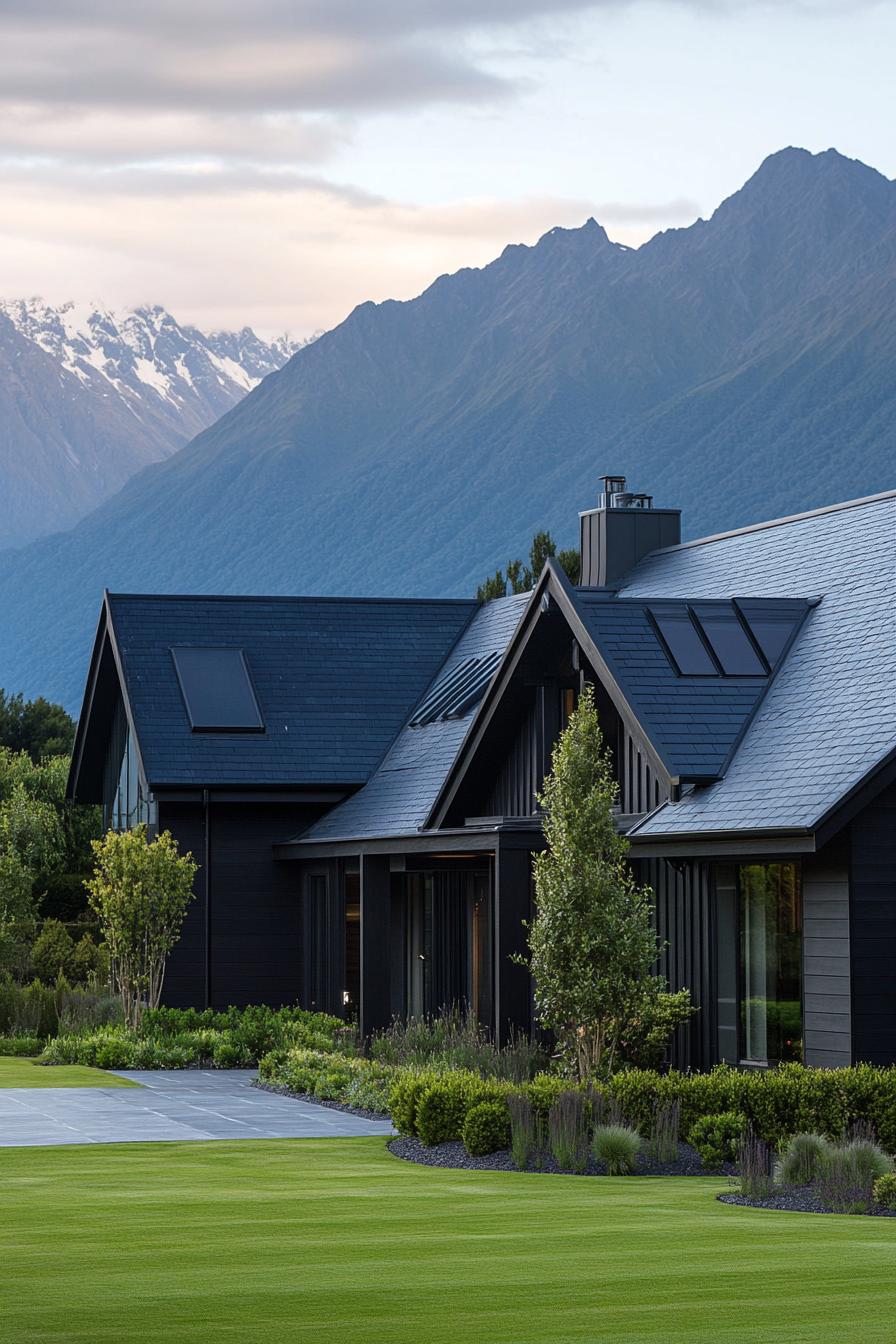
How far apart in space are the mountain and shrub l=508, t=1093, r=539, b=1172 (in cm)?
12546

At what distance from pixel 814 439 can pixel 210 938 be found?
124577 mm

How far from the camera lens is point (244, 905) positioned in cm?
3055

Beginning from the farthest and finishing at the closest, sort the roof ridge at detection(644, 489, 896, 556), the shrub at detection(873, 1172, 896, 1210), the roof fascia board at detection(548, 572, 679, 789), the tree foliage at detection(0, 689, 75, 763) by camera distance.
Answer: the tree foliage at detection(0, 689, 75, 763) < the roof ridge at detection(644, 489, 896, 556) < the roof fascia board at detection(548, 572, 679, 789) < the shrub at detection(873, 1172, 896, 1210)

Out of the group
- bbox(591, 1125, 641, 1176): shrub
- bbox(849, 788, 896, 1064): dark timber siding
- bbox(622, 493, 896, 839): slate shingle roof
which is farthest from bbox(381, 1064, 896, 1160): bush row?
bbox(622, 493, 896, 839): slate shingle roof

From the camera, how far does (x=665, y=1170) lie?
15.2 m

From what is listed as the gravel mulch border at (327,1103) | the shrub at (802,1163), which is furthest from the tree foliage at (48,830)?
the shrub at (802,1163)

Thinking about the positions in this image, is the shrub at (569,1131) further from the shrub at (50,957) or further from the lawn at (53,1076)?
the shrub at (50,957)

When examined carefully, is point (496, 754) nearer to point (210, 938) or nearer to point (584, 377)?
point (210, 938)

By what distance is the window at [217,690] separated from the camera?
3081 centimetres

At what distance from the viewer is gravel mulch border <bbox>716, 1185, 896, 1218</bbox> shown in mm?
12930

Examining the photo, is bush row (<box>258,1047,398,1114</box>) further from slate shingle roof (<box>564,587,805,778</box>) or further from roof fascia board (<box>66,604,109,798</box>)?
roof fascia board (<box>66,604,109,798</box>)

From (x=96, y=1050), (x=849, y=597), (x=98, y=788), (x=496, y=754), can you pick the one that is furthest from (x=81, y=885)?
(x=849, y=597)

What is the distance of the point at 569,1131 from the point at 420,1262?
516cm

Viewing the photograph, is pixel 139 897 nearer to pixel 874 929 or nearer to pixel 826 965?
pixel 826 965
